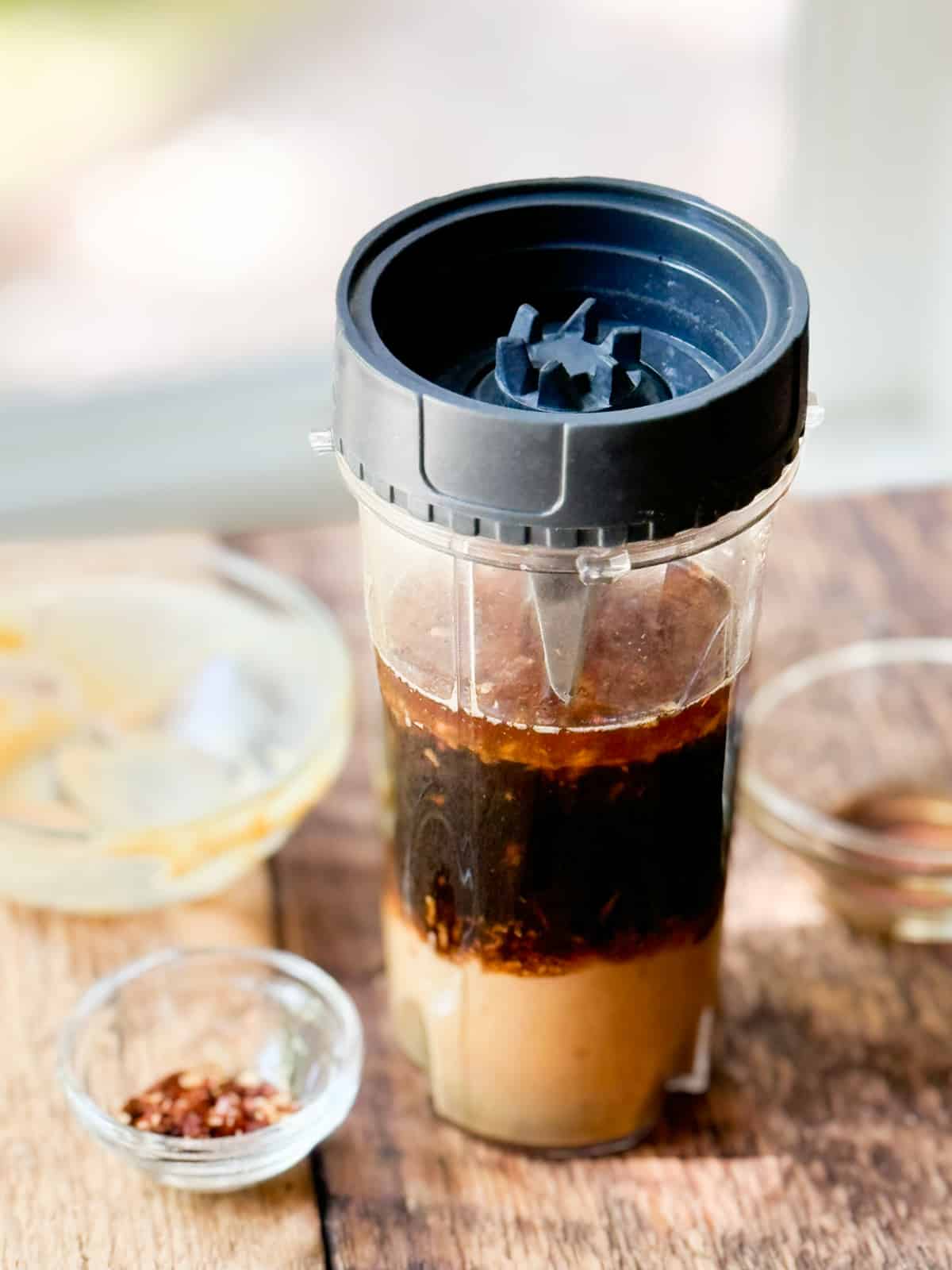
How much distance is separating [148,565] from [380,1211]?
397mm

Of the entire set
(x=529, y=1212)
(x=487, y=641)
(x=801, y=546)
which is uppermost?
(x=487, y=641)

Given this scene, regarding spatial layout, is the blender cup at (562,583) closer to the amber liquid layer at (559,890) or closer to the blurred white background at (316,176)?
the amber liquid layer at (559,890)

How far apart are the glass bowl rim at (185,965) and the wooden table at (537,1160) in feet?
0.07

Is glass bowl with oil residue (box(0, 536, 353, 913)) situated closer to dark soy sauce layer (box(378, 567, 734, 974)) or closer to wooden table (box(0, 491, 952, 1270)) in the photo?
wooden table (box(0, 491, 952, 1270))

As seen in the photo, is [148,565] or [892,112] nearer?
[148,565]

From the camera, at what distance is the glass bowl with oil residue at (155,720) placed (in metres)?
0.79

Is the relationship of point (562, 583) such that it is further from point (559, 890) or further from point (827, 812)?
point (827, 812)

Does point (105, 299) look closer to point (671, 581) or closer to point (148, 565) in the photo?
point (148, 565)

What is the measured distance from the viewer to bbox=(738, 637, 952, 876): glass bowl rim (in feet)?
2.66

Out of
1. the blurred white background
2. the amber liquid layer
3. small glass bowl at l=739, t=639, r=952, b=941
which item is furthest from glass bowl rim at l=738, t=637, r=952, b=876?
the blurred white background

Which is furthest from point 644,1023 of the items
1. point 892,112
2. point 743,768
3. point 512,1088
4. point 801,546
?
point 892,112

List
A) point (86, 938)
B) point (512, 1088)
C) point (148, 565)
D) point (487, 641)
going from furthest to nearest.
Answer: point (148, 565) → point (86, 938) → point (512, 1088) → point (487, 641)

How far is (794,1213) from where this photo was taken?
705 millimetres

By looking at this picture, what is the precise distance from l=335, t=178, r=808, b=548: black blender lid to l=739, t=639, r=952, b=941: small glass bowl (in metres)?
0.29
